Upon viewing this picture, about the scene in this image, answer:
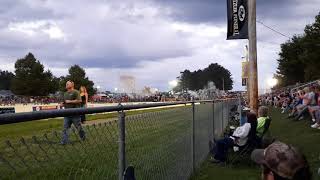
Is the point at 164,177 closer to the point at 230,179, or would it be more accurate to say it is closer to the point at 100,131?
the point at 100,131

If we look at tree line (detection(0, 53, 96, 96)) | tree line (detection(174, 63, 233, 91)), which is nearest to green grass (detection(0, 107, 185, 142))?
tree line (detection(0, 53, 96, 96))

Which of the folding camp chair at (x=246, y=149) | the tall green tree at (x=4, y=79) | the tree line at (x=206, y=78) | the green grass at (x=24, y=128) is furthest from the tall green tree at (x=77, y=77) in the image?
the green grass at (x=24, y=128)

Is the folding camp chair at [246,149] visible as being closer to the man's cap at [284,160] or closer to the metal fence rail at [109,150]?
the metal fence rail at [109,150]

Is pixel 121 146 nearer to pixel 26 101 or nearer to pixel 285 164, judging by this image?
pixel 285 164

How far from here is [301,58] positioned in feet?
245

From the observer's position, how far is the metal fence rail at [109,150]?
263cm

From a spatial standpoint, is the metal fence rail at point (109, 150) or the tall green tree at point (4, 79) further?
the tall green tree at point (4, 79)

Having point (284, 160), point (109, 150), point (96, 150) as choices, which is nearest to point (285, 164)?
point (284, 160)

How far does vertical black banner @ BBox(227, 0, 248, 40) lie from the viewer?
14.9 metres

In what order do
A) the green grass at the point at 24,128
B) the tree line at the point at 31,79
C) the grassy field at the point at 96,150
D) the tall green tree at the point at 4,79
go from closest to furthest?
the grassy field at the point at 96,150
the green grass at the point at 24,128
the tree line at the point at 31,79
the tall green tree at the point at 4,79

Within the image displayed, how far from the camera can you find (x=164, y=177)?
255 inches

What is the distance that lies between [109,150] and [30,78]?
3361 inches

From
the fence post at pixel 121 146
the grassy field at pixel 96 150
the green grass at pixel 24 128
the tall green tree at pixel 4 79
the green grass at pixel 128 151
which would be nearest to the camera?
the grassy field at pixel 96 150

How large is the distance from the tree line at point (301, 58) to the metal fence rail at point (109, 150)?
61164 mm
